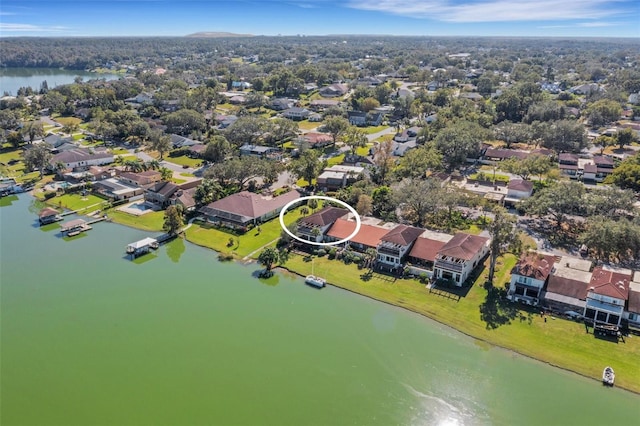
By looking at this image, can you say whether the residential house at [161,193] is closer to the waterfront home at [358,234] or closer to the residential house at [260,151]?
the residential house at [260,151]

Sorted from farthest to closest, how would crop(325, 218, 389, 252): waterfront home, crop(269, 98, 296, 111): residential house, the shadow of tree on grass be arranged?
crop(269, 98, 296, 111): residential house
crop(325, 218, 389, 252): waterfront home
the shadow of tree on grass

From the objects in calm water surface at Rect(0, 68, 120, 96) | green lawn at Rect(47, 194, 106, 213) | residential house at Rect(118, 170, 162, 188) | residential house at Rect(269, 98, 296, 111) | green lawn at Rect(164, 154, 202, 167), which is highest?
calm water surface at Rect(0, 68, 120, 96)

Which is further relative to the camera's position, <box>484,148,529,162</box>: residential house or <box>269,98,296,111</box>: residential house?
<box>269,98,296,111</box>: residential house

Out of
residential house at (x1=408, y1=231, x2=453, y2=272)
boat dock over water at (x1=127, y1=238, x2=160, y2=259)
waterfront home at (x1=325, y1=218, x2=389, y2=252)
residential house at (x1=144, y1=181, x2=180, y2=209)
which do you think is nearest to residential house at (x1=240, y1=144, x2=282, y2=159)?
residential house at (x1=144, y1=181, x2=180, y2=209)

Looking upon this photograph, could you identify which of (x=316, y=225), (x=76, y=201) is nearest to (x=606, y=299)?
(x=316, y=225)

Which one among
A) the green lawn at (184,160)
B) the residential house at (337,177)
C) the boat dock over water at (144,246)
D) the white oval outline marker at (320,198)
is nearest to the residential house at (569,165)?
the residential house at (337,177)

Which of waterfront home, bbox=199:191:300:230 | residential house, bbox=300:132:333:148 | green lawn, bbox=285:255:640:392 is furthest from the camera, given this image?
residential house, bbox=300:132:333:148

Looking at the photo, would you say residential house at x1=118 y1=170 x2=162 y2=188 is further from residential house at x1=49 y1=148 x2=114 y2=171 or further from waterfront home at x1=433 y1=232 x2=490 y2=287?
waterfront home at x1=433 y1=232 x2=490 y2=287
